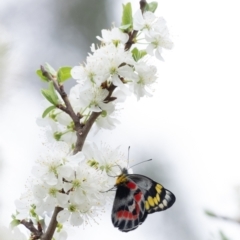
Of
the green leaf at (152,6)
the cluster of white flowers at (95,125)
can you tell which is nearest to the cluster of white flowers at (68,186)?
the cluster of white flowers at (95,125)

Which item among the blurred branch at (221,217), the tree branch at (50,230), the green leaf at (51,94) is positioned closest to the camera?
the tree branch at (50,230)

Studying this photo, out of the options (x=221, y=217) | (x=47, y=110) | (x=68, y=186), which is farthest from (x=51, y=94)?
(x=221, y=217)

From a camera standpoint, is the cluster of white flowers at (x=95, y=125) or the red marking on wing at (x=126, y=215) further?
the red marking on wing at (x=126, y=215)

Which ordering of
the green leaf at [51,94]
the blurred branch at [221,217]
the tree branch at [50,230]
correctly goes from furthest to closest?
the blurred branch at [221,217]
the green leaf at [51,94]
the tree branch at [50,230]

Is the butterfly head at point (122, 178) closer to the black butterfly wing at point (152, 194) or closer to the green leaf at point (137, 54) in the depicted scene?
the black butterfly wing at point (152, 194)

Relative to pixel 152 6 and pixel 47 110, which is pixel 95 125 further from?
pixel 152 6

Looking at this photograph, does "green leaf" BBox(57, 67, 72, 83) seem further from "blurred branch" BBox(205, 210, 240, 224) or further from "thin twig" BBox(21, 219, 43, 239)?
"blurred branch" BBox(205, 210, 240, 224)

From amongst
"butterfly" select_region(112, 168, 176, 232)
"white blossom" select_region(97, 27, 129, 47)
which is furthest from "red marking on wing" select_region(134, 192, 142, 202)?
"white blossom" select_region(97, 27, 129, 47)

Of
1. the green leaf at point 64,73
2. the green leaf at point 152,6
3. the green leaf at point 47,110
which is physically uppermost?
the green leaf at point 152,6
